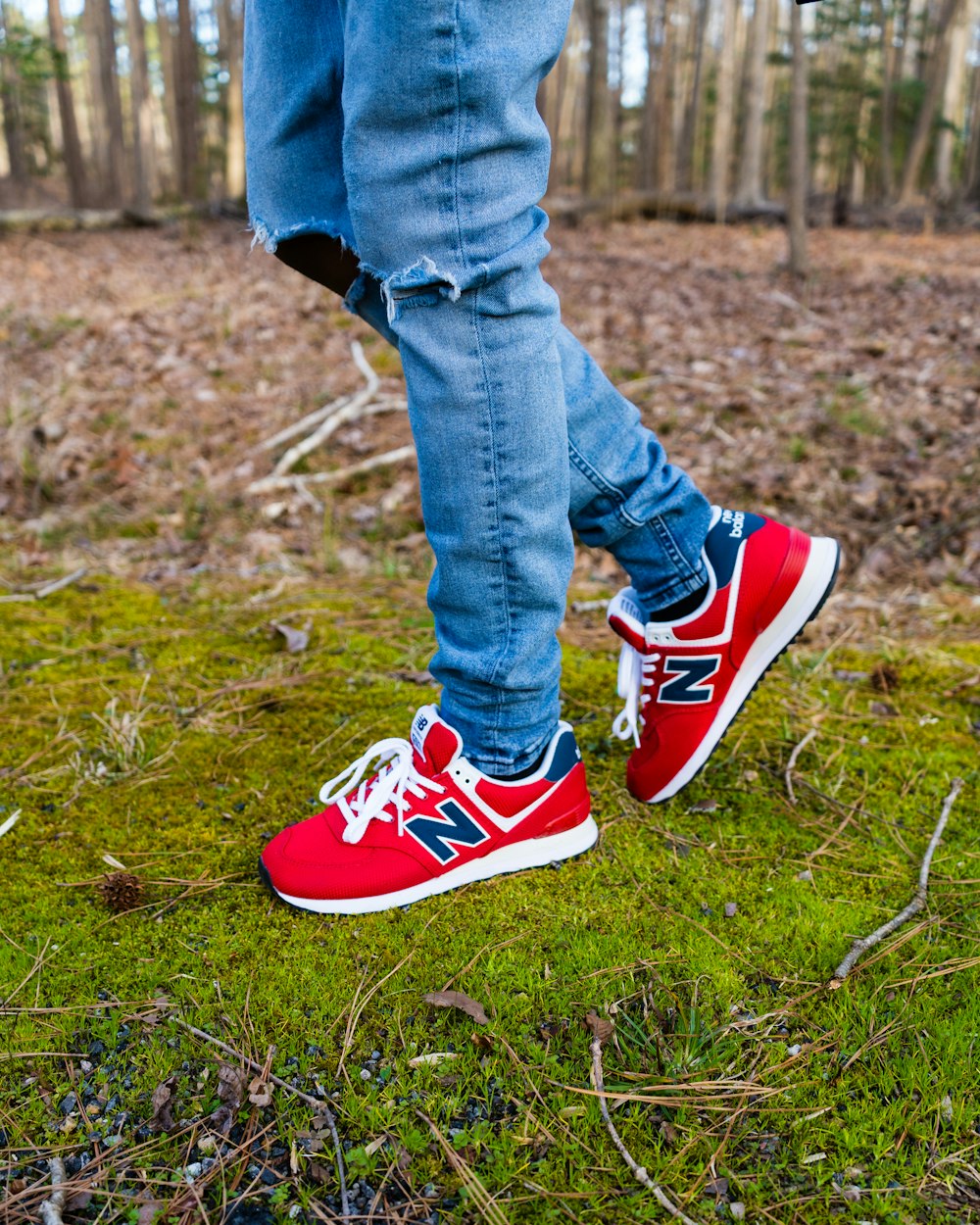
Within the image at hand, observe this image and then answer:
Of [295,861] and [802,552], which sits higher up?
[802,552]

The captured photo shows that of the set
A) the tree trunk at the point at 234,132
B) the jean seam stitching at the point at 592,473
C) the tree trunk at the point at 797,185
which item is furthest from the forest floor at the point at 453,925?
the tree trunk at the point at 234,132

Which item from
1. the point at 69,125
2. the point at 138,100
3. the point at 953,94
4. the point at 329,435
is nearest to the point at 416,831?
the point at 329,435

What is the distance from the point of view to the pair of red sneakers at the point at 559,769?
56.2 inches

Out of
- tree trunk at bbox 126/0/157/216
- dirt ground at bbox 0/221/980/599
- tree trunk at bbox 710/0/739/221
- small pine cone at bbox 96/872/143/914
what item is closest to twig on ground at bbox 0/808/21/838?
small pine cone at bbox 96/872/143/914

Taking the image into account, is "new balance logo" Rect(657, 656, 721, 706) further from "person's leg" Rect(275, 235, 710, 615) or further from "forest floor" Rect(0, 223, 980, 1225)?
"forest floor" Rect(0, 223, 980, 1225)

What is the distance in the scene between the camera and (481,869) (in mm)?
1482

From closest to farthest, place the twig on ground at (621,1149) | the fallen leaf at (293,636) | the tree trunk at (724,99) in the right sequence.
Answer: the twig on ground at (621,1149) < the fallen leaf at (293,636) < the tree trunk at (724,99)

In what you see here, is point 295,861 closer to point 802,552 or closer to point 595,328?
point 802,552

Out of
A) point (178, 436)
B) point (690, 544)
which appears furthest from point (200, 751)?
point (178, 436)

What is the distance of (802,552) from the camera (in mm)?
1638

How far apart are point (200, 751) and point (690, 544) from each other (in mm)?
1106

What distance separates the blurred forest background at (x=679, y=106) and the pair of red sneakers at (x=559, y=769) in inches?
264

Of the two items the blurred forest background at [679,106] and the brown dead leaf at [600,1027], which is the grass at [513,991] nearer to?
the brown dead leaf at [600,1027]

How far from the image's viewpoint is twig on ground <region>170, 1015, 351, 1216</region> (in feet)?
3.26
